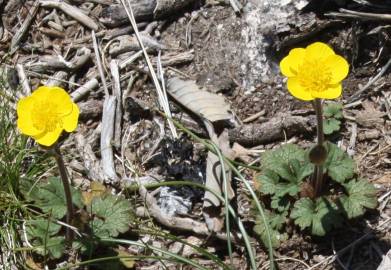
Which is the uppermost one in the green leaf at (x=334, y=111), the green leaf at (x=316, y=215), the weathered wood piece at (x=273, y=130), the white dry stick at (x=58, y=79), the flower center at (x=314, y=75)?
the flower center at (x=314, y=75)

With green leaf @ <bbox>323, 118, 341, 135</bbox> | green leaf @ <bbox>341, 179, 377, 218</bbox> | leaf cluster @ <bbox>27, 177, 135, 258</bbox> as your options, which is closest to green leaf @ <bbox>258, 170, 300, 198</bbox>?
green leaf @ <bbox>341, 179, 377, 218</bbox>

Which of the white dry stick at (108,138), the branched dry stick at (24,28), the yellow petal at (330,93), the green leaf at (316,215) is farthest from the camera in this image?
the branched dry stick at (24,28)

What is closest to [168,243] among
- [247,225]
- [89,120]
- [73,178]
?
[247,225]

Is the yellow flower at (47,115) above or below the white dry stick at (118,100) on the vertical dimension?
above

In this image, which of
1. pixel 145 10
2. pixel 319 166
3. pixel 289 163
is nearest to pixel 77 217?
pixel 289 163

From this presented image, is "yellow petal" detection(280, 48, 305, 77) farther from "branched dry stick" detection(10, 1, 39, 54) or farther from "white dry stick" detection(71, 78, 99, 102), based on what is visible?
"branched dry stick" detection(10, 1, 39, 54)

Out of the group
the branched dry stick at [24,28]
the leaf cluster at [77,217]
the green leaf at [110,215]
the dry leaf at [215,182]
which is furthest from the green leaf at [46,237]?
the branched dry stick at [24,28]

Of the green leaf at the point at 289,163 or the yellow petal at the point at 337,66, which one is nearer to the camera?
the yellow petal at the point at 337,66

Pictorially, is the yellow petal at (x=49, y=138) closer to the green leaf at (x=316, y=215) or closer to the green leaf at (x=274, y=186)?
the green leaf at (x=274, y=186)

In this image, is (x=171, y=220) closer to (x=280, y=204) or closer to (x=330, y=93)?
(x=280, y=204)
